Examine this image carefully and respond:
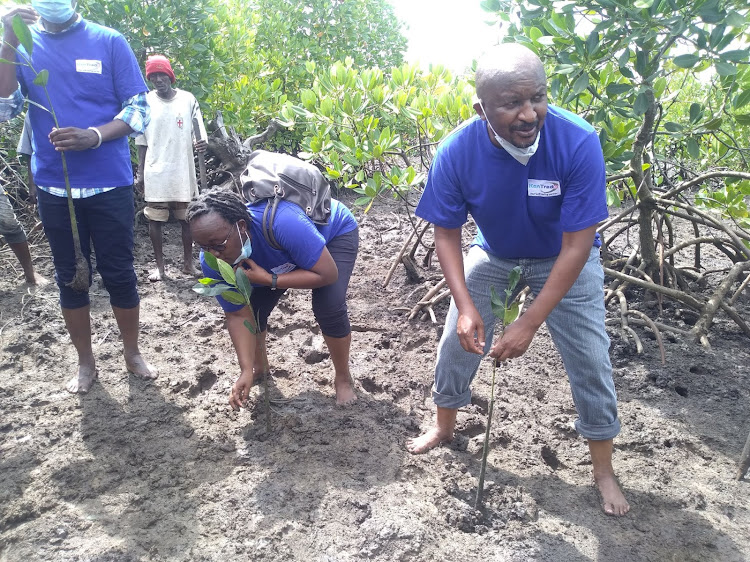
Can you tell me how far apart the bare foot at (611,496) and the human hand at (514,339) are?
31.0 inches

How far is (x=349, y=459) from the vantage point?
253cm

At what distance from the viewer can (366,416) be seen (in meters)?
2.85

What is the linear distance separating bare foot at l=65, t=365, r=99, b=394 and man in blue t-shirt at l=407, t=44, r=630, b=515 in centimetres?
189

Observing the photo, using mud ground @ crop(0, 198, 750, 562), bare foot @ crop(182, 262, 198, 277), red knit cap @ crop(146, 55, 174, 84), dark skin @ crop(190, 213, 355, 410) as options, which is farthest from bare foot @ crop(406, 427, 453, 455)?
red knit cap @ crop(146, 55, 174, 84)

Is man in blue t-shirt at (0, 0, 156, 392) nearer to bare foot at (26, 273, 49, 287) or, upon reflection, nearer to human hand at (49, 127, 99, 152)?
human hand at (49, 127, 99, 152)

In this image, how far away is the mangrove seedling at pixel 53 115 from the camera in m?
2.20

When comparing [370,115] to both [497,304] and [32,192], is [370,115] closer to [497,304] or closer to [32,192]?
[497,304]

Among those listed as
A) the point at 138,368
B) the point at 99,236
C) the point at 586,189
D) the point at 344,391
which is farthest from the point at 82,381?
the point at 586,189

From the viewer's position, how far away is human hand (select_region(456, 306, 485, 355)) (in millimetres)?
2041

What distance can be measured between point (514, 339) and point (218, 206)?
1.24 m

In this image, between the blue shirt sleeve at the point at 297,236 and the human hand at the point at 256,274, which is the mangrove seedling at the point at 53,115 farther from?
the blue shirt sleeve at the point at 297,236

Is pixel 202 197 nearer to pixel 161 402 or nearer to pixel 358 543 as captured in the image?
pixel 161 402

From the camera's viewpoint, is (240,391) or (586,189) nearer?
(586,189)

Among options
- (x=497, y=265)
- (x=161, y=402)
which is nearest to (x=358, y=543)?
(x=497, y=265)
